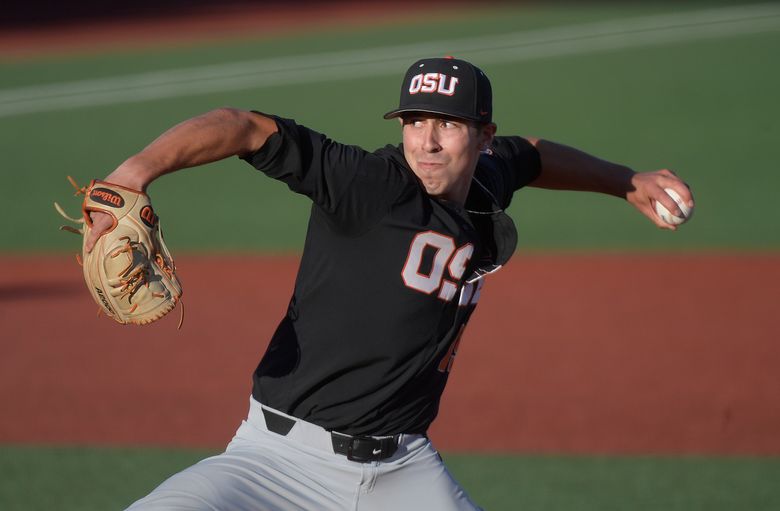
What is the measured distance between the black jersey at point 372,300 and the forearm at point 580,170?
85cm

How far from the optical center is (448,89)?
3.47 m

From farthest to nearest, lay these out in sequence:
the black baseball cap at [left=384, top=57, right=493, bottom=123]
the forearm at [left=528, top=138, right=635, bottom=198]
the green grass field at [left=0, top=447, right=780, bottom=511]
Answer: the green grass field at [left=0, top=447, right=780, bottom=511] → the forearm at [left=528, top=138, right=635, bottom=198] → the black baseball cap at [left=384, top=57, right=493, bottom=123]

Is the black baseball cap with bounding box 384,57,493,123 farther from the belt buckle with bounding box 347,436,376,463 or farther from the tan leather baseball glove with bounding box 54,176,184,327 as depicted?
the belt buckle with bounding box 347,436,376,463

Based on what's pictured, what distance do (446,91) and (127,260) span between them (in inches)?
49.1

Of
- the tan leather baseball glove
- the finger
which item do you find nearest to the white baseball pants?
the tan leather baseball glove

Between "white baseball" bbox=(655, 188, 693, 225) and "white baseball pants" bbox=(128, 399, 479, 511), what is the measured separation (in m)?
1.25

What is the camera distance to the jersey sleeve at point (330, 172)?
3072mm

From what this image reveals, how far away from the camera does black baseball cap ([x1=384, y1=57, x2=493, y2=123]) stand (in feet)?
11.3

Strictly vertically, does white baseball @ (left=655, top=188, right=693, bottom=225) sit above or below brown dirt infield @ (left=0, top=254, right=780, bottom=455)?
above

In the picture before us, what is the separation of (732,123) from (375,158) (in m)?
13.1

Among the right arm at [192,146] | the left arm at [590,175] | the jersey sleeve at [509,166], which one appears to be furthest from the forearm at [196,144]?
the left arm at [590,175]

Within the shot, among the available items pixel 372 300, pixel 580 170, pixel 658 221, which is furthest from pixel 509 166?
pixel 372 300

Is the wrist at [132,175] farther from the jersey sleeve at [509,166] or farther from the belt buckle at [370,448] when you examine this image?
the jersey sleeve at [509,166]

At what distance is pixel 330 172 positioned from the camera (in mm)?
3143
